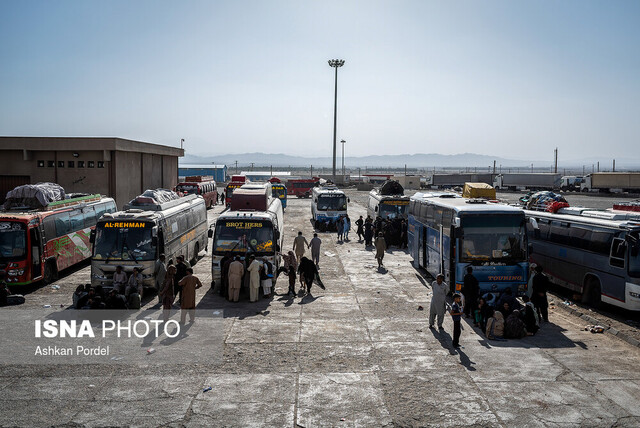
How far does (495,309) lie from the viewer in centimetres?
1391

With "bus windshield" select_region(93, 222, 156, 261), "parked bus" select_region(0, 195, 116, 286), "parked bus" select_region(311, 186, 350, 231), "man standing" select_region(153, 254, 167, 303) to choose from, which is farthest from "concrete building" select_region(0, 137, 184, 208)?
"man standing" select_region(153, 254, 167, 303)

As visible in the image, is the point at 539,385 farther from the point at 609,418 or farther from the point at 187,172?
the point at 187,172

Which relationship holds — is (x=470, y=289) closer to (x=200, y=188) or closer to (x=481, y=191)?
(x=481, y=191)

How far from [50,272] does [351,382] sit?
1351 cm

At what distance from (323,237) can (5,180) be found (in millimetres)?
20548

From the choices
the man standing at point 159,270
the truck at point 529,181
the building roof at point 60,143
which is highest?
the building roof at point 60,143

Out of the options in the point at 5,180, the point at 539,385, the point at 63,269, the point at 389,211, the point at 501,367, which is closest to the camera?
the point at 539,385

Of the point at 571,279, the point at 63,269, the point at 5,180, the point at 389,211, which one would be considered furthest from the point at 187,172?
the point at 571,279

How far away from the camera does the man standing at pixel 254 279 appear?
53.7 ft

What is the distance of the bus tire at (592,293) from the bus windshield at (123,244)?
44.6 feet

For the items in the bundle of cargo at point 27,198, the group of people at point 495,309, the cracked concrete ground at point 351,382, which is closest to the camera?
the cracked concrete ground at point 351,382

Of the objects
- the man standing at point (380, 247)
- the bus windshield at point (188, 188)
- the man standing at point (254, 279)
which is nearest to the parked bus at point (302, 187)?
the bus windshield at point (188, 188)

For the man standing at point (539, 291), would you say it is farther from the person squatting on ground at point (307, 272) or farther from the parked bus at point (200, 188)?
the parked bus at point (200, 188)

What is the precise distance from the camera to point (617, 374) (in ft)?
35.4
